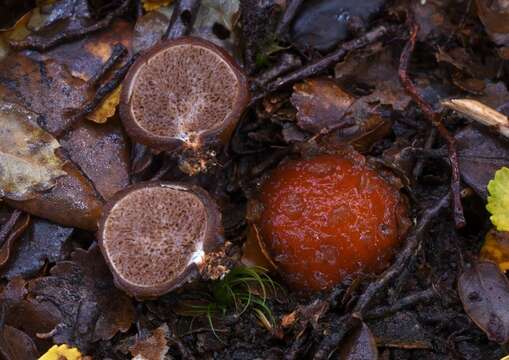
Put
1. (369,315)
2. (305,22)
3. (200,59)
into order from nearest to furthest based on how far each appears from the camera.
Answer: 1. (369,315)
2. (200,59)
3. (305,22)

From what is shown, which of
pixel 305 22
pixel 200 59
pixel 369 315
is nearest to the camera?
pixel 369 315

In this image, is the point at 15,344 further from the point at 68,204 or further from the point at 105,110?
the point at 105,110

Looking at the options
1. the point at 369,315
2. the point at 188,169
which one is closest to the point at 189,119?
the point at 188,169

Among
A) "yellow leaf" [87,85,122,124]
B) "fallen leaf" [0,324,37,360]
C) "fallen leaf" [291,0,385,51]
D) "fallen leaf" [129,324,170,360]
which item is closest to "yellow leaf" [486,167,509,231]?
"fallen leaf" [291,0,385,51]

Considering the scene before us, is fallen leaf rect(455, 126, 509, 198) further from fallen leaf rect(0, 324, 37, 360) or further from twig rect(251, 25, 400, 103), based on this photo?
fallen leaf rect(0, 324, 37, 360)

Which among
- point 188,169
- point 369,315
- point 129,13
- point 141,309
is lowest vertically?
point 141,309

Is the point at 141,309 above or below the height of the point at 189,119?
below

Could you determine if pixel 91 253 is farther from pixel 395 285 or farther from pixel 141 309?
pixel 395 285

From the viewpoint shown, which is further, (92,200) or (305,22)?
(305,22)
